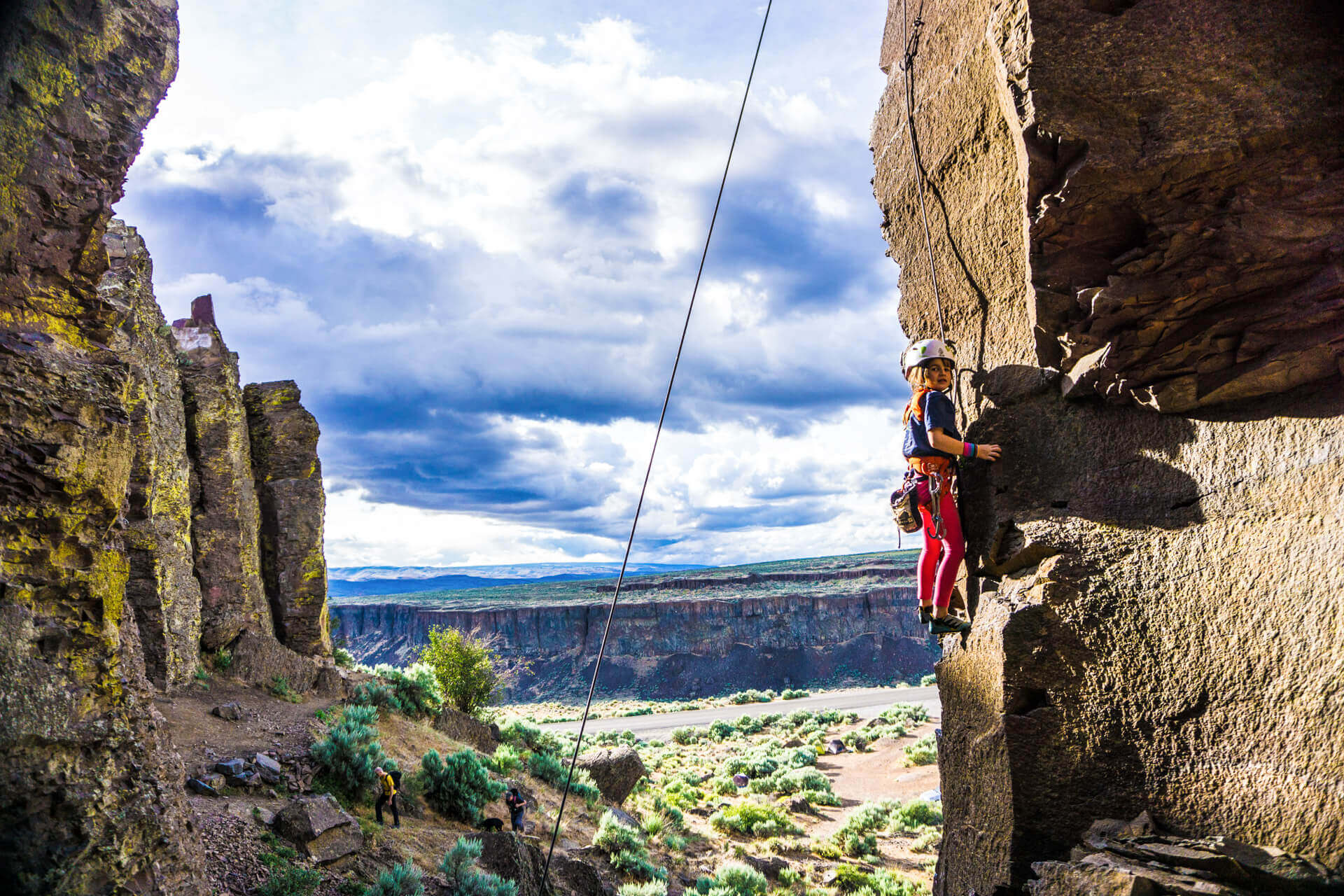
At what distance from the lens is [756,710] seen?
151 ft

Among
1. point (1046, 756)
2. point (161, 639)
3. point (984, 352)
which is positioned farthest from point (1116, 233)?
point (161, 639)

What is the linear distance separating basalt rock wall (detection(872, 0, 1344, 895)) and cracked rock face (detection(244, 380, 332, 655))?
687 inches

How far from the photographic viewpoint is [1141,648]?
442 centimetres

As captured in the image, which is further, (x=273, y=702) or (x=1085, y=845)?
(x=273, y=702)

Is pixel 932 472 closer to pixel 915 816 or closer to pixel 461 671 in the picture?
pixel 915 816

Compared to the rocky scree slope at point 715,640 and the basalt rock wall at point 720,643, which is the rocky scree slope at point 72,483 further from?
the basalt rock wall at point 720,643

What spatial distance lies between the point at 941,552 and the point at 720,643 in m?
67.5

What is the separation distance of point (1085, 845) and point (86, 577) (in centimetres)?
598

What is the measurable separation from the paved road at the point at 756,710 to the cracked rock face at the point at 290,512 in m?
21.5

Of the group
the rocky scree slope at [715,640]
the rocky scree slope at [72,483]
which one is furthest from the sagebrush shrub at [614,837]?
the rocky scree slope at [715,640]

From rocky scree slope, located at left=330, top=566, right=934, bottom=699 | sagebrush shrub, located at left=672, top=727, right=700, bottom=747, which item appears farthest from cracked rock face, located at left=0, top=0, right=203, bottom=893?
rocky scree slope, located at left=330, top=566, right=934, bottom=699

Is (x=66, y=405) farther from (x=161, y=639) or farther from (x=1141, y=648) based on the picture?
(x=161, y=639)

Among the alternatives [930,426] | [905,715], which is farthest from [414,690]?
[905,715]

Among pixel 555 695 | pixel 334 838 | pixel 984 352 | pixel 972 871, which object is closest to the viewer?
pixel 972 871
